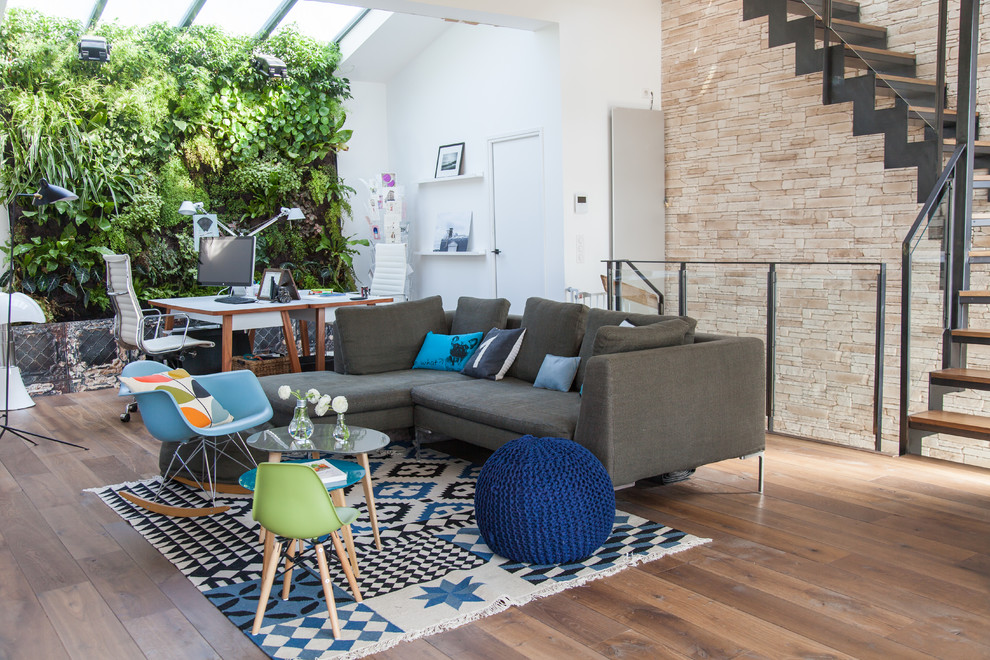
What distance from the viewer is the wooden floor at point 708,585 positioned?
2.60 metres

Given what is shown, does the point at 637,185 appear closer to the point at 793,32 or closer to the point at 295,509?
the point at 793,32

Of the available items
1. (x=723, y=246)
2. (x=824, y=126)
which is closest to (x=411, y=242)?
(x=723, y=246)

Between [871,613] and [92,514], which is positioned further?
[92,514]

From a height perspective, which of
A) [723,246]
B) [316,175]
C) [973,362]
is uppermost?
[316,175]

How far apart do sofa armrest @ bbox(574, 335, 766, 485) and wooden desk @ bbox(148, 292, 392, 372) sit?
9.76 feet

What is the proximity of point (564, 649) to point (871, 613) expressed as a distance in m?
1.02

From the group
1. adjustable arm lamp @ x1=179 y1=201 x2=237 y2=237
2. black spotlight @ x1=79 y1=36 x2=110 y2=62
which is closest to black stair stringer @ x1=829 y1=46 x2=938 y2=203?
adjustable arm lamp @ x1=179 y1=201 x2=237 y2=237

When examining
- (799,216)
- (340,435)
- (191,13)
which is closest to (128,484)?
(340,435)

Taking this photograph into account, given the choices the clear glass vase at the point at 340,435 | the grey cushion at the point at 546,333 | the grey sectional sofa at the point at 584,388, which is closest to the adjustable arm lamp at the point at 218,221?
the grey sectional sofa at the point at 584,388

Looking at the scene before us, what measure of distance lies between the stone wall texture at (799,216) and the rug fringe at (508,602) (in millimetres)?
1692

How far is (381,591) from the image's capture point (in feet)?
9.87

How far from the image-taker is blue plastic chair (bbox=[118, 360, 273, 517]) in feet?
12.7

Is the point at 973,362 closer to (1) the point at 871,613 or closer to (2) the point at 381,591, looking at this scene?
(1) the point at 871,613

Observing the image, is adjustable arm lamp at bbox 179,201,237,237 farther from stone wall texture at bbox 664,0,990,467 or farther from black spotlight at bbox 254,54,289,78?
stone wall texture at bbox 664,0,990,467
